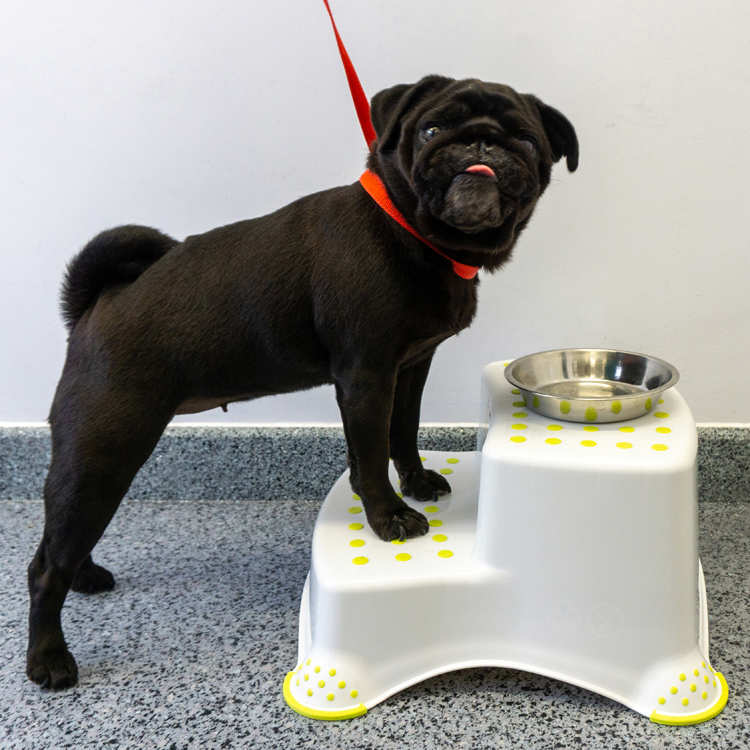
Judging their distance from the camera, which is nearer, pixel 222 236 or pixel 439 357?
pixel 222 236

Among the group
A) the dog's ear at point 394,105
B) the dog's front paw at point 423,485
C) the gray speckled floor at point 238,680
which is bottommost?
the gray speckled floor at point 238,680

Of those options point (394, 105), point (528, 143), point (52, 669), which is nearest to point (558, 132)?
point (528, 143)

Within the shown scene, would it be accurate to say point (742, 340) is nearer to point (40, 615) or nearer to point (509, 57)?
point (509, 57)

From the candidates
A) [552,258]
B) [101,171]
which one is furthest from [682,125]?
[101,171]

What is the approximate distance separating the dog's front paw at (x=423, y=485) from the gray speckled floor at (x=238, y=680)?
0.22 m

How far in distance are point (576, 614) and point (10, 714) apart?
0.63m

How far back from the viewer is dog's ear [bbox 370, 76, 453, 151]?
31.9 inches

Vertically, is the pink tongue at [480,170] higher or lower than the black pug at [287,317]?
higher

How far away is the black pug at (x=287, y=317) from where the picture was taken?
82 centimetres

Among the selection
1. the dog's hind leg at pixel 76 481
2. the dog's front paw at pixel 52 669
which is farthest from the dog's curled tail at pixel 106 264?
the dog's front paw at pixel 52 669

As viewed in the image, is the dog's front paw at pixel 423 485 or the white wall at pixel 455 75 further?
the white wall at pixel 455 75

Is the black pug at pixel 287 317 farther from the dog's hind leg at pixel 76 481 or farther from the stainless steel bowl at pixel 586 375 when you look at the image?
the stainless steel bowl at pixel 586 375

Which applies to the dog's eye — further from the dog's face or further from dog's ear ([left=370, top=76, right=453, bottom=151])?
dog's ear ([left=370, top=76, right=453, bottom=151])

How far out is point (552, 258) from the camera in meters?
1.26
